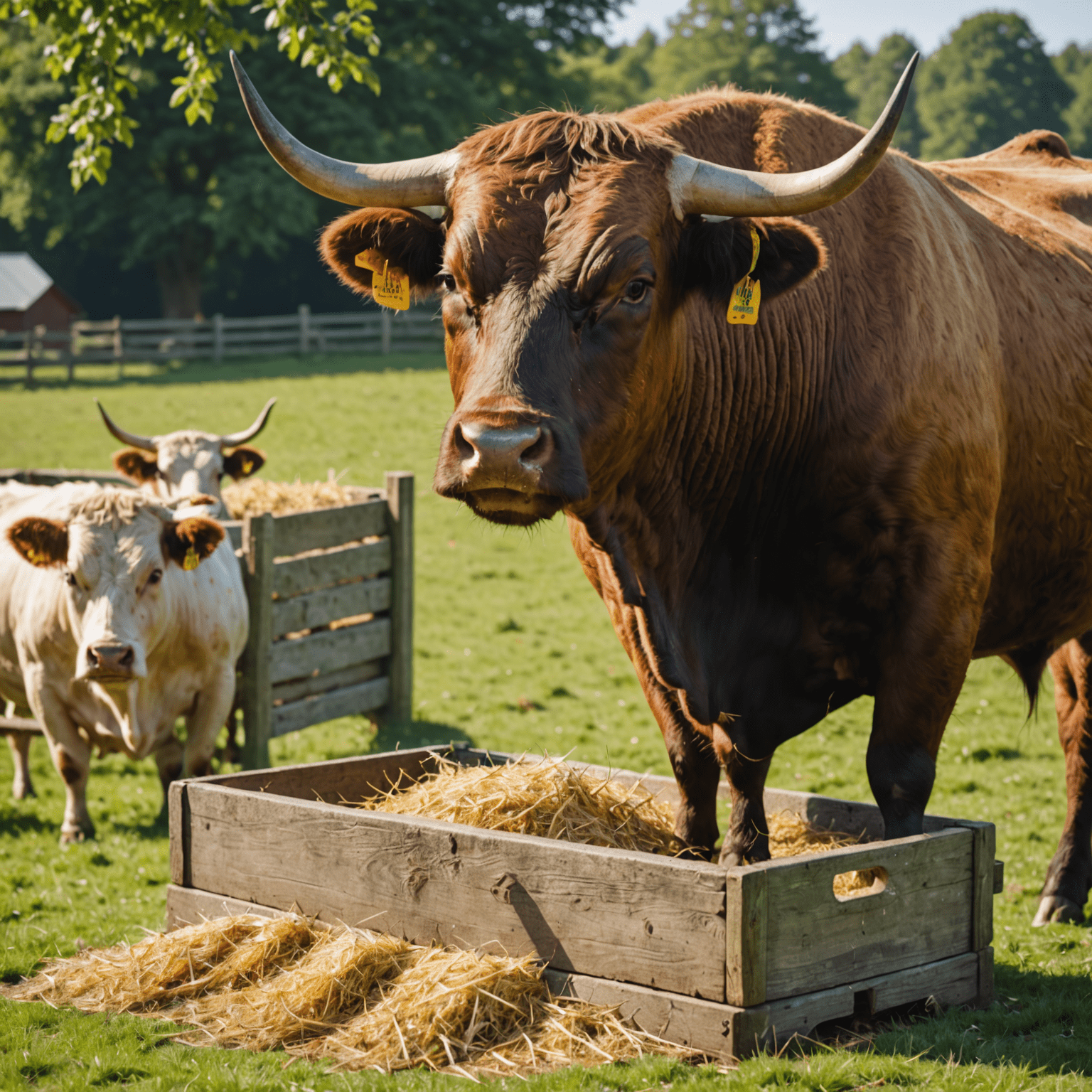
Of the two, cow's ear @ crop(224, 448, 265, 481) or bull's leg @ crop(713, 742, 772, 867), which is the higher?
cow's ear @ crop(224, 448, 265, 481)

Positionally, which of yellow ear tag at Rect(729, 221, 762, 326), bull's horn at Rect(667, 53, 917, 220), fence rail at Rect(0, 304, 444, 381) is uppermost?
fence rail at Rect(0, 304, 444, 381)

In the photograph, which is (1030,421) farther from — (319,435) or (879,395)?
(319,435)

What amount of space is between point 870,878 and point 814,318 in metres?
1.83

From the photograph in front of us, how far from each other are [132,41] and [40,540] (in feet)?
12.0

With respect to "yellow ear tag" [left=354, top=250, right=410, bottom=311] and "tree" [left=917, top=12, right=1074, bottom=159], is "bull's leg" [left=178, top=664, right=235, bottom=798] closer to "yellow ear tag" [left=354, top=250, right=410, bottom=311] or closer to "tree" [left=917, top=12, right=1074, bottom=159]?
"yellow ear tag" [left=354, top=250, right=410, bottom=311]

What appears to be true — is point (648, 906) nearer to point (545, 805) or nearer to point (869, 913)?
point (869, 913)

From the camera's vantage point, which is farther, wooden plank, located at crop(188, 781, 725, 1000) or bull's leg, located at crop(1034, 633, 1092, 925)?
bull's leg, located at crop(1034, 633, 1092, 925)

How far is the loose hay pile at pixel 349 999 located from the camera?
3537mm

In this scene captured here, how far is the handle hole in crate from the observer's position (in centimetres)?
368

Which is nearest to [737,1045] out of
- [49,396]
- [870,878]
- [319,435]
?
[870,878]

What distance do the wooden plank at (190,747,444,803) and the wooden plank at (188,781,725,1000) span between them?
0.24 meters

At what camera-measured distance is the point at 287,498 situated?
32.7ft

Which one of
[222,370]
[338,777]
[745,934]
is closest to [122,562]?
[338,777]

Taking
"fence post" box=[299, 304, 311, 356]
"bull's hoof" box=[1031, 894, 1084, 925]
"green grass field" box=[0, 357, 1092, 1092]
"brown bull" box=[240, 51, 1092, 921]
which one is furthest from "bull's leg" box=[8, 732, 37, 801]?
"fence post" box=[299, 304, 311, 356]
